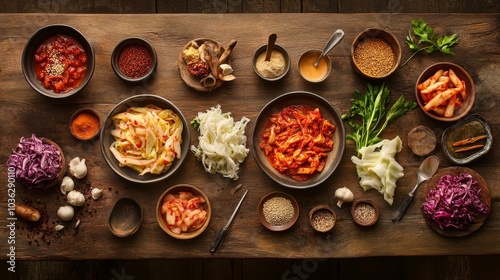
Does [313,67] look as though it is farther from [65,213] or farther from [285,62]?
[65,213]

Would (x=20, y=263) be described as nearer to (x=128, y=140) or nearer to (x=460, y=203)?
(x=128, y=140)

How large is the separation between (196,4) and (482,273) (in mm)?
3562

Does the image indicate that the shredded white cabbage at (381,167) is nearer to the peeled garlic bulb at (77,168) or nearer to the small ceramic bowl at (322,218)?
the small ceramic bowl at (322,218)

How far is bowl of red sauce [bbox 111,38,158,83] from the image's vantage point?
3539 millimetres

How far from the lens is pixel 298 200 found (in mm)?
3572

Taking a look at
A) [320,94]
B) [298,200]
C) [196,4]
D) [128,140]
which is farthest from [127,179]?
[196,4]

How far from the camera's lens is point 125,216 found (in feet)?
11.6

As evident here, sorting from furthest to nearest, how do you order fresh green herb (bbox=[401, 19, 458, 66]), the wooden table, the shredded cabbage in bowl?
fresh green herb (bbox=[401, 19, 458, 66]) → the wooden table → the shredded cabbage in bowl

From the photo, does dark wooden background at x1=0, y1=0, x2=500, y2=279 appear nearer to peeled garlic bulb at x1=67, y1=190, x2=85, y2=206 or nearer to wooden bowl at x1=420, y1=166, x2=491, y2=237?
wooden bowl at x1=420, y1=166, x2=491, y2=237

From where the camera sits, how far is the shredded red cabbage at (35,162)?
338 cm

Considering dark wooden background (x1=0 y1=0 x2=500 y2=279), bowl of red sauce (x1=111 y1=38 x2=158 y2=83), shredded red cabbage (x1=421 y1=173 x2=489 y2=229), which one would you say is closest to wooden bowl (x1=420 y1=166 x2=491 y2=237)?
shredded red cabbage (x1=421 y1=173 x2=489 y2=229)

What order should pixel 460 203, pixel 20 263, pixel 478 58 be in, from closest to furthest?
pixel 460 203 < pixel 478 58 < pixel 20 263

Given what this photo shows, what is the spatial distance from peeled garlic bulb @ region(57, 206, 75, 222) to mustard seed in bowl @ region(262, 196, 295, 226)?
4.50 ft

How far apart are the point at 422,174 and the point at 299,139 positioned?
0.93 m
